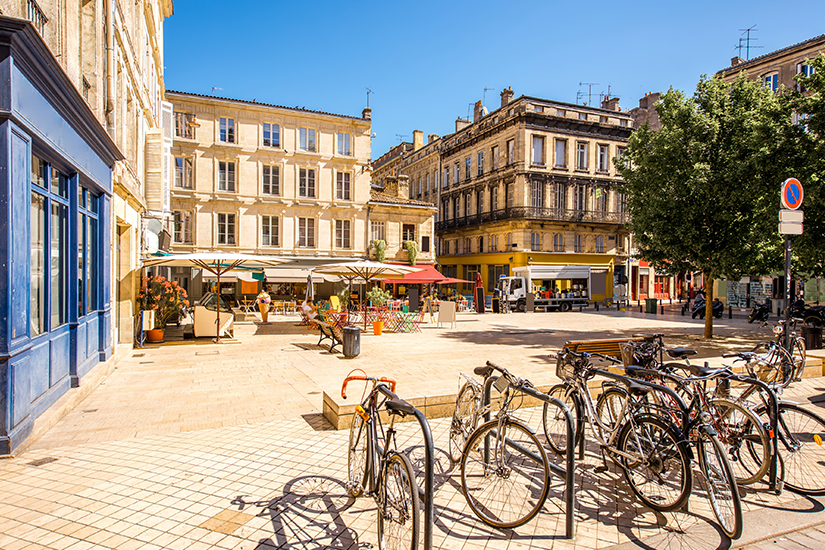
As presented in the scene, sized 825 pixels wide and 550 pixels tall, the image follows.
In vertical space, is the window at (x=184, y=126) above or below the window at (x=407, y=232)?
above

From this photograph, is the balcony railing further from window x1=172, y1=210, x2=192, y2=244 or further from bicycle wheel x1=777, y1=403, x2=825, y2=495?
bicycle wheel x1=777, y1=403, x2=825, y2=495

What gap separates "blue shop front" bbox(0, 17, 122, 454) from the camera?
4.34m

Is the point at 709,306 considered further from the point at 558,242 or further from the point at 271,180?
the point at 271,180

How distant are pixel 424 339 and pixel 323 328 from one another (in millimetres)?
3308

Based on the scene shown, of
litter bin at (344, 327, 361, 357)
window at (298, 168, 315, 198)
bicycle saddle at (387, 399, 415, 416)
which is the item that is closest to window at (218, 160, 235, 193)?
window at (298, 168, 315, 198)

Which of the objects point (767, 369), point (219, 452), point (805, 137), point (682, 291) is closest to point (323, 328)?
point (219, 452)

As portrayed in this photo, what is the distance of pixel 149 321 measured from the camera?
12430mm

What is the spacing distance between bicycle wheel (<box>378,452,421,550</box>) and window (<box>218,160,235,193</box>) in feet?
90.5

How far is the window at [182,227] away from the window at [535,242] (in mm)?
22935

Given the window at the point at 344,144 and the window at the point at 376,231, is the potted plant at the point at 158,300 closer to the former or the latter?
the window at the point at 376,231

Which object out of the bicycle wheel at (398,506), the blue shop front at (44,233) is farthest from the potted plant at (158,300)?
the bicycle wheel at (398,506)

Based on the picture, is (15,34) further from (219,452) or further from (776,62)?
(776,62)

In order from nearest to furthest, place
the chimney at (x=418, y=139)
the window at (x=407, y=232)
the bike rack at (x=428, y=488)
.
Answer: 1. the bike rack at (x=428, y=488)
2. the window at (x=407, y=232)
3. the chimney at (x=418, y=139)

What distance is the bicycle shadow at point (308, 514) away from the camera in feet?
10.4
